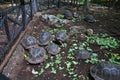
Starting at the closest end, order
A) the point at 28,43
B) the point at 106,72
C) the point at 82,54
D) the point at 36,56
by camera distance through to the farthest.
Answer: the point at 106,72 < the point at 36,56 < the point at 82,54 < the point at 28,43

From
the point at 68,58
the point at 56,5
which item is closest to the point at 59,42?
the point at 68,58

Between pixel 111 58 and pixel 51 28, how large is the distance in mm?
3044

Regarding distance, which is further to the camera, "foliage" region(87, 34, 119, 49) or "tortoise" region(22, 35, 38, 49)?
"foliage" region(87, 34, 119, 49)

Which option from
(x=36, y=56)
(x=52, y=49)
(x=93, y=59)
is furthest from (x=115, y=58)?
(x=36, y=56)

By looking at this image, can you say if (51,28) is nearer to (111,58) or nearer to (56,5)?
(111,58)

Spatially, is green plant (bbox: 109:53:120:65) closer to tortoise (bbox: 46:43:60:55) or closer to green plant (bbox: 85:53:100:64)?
green plant (bbox: 85:53:100:64)

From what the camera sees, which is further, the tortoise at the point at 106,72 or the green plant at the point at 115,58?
the green plant at the point at 115,58

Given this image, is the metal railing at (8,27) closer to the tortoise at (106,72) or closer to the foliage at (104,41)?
the tortoise at (106,72)

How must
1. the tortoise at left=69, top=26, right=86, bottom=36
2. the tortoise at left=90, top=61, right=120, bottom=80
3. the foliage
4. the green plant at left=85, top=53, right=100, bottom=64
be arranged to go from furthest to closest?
the tortoise at left=69, top=26, right=86, bottom=36 → the foliage → the green plant at left=85, top=53, right=100, bottom=64 → the tortoise at left=90, top=61, right=120, bottom=80

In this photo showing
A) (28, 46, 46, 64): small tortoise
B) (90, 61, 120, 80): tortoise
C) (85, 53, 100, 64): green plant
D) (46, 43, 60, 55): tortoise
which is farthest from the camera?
(46, 43, 60, 55): tortoise

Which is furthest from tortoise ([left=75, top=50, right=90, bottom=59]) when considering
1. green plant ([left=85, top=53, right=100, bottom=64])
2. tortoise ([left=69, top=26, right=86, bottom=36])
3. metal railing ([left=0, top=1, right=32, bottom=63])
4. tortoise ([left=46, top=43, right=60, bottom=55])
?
metal railing ([left=0, top=1, right=32, bottom=63])

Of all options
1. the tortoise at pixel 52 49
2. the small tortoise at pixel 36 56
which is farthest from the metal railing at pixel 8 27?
the tortoise at pixel 52 49

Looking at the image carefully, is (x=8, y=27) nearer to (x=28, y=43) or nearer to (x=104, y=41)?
(x=28, y=43)

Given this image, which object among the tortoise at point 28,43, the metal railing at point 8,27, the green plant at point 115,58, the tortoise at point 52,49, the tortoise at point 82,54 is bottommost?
the green plant at point 115,58
